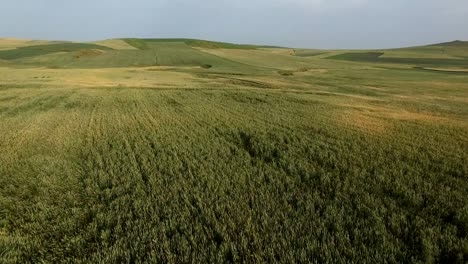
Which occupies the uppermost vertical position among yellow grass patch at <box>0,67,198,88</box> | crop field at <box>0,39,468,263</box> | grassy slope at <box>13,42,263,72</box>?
grassy slope at <box>13,42,263,72</box>

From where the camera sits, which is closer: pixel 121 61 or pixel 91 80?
pixel 91 80

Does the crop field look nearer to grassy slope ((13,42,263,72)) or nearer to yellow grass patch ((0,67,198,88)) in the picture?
yellow grass patch ((0,67,198,88))

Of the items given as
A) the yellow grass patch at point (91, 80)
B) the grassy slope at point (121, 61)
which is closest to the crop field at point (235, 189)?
the yellow grass patch at point (91, 80)

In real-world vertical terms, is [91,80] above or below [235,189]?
above

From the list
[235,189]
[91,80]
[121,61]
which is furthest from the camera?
[121,61]

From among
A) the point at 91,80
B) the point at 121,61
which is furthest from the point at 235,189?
the point at 121,61

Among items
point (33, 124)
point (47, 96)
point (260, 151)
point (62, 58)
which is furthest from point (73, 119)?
point (62, 58)

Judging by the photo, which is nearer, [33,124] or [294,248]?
[294,248]

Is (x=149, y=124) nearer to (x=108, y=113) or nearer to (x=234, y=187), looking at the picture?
(x=108, y=113)

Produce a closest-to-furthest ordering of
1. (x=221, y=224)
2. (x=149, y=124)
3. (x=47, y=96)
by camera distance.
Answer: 1. (x=221, y=224)
2. (x=149, y=124)
3. (x=47, y=96)

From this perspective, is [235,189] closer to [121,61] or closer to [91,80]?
[91,80]

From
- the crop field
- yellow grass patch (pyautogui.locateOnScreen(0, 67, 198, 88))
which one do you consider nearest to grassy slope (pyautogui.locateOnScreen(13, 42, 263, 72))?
yellow grass patch (pyautogui.locateOnScreen(0, 67, 198, 88))
